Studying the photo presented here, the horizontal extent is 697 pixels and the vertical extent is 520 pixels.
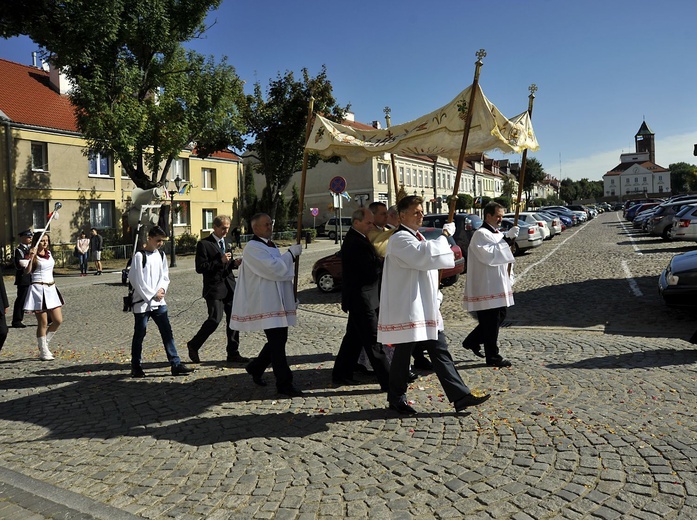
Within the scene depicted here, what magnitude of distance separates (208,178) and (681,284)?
3582cm

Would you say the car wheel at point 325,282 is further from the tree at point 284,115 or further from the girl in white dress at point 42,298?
the tree at point 284,115

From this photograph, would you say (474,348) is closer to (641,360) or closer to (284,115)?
(641,360)

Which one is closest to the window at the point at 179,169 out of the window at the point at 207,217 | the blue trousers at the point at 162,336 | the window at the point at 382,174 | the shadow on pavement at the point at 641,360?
the window at the point at 207,217

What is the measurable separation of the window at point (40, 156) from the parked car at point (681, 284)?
93.0 feet

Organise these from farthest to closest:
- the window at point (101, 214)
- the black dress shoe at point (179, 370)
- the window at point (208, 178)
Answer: the window at point (208, 178) → the window at point (101, 214) → the black dress shoe at point (179, 370)

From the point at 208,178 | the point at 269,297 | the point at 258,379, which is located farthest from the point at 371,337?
the point at 208,178

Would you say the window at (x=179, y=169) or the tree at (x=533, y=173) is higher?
the tree at (x=533, y=173)

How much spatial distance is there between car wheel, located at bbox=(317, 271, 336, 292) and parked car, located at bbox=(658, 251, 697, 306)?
7360 millimetres

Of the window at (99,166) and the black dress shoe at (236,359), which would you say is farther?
the window at (99,166)

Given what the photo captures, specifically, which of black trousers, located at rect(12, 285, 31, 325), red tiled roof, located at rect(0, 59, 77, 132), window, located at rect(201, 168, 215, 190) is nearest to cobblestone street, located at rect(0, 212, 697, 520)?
black trousers, located at rect(12, 285, 31, 325)

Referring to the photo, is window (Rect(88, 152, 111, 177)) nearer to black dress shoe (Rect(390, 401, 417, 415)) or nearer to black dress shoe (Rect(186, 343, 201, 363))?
black dress shoe (Rect(186, 343, 201, 363))

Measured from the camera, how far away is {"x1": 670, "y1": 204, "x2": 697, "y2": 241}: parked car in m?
21.5

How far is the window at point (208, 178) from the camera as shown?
133ft

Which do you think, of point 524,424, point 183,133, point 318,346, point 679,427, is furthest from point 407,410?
point 183,133
